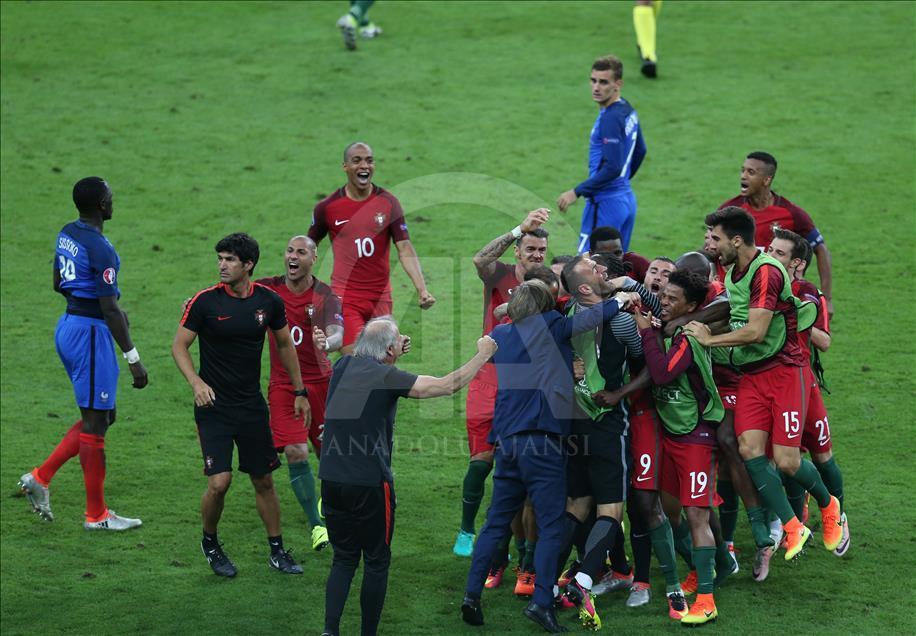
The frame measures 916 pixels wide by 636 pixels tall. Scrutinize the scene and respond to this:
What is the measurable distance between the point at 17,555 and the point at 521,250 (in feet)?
14.3

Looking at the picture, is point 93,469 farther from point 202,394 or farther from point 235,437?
point 202,394

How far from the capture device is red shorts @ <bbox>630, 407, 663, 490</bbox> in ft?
25.2

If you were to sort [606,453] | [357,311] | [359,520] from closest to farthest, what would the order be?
1. [359,520]
2. [606,453]
3. [357,311]

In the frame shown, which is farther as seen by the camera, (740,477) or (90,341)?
(90,341)

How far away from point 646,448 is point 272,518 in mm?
2737

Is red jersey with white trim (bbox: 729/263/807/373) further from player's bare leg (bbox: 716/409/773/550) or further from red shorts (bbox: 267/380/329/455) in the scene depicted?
red shorts (bbox: 267/380/329/455)

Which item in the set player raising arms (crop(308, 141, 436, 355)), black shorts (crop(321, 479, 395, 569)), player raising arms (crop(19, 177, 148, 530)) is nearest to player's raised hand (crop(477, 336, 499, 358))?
black shorts (crop(321, 479, 395, 569))

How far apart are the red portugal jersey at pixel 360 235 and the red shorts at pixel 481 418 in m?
2.29

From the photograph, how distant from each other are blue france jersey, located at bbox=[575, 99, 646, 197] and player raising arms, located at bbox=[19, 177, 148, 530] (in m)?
4.28

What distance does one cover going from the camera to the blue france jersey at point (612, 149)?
1106 cm

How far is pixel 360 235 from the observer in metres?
10.4

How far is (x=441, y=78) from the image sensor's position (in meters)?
18.8

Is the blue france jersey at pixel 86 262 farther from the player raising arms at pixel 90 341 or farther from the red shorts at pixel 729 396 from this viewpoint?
the red shorts at pixel 729 396

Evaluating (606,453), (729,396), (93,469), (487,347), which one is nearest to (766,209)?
(729,396)
